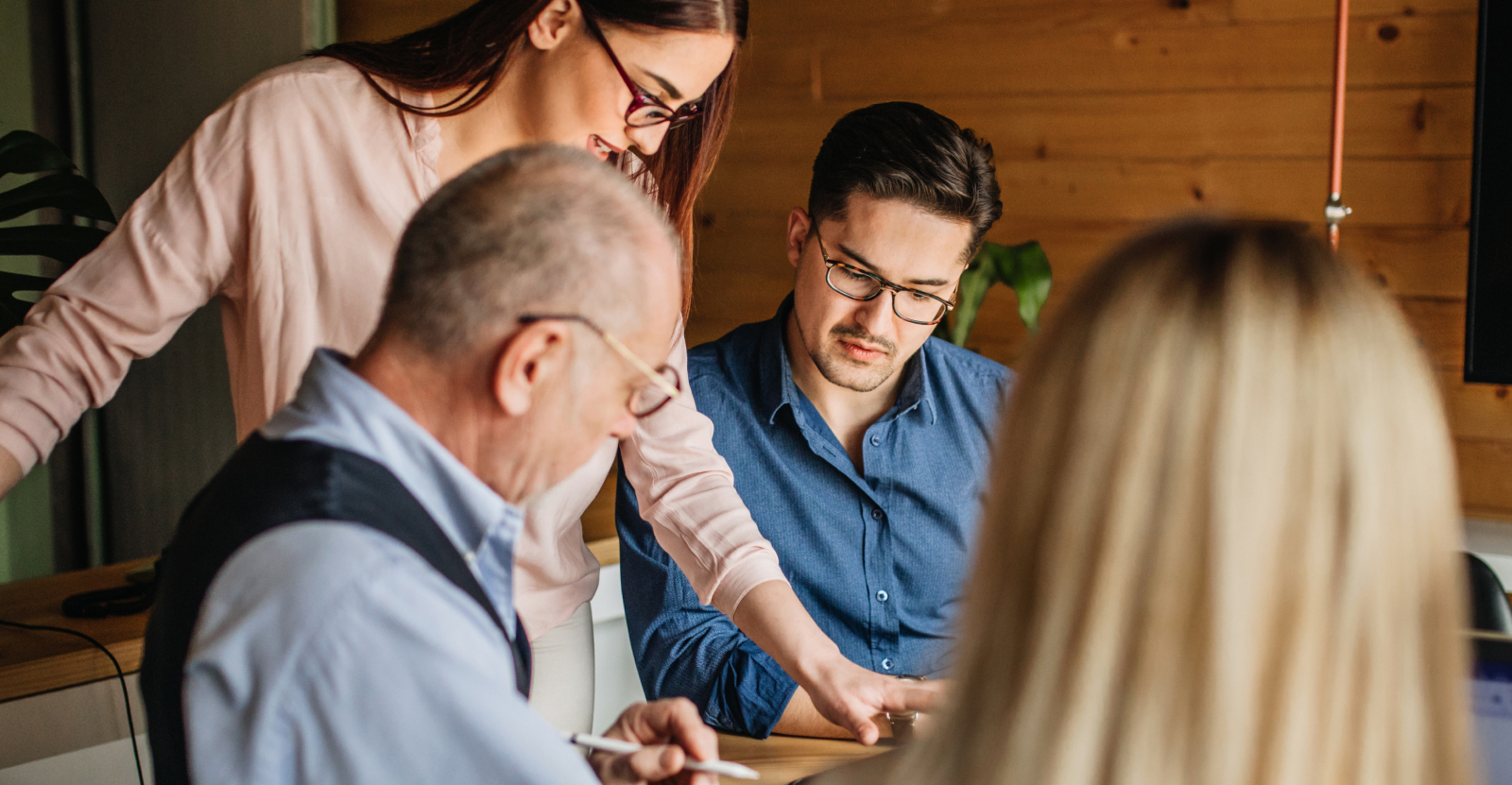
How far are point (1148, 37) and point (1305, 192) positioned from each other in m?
0.47

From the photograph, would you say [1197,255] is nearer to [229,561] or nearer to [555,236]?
[555,236]

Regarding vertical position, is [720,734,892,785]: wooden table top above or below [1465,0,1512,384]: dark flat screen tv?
below

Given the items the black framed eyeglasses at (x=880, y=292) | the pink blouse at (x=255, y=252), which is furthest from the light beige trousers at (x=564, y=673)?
the black framed eyeglasses at (x=880, y=292)

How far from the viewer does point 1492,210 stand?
1.92m

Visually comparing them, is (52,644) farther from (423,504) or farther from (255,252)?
(423,504)

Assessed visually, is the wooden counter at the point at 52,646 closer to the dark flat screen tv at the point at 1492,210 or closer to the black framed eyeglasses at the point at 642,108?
the black framed eyeglasses at the point at 642,108

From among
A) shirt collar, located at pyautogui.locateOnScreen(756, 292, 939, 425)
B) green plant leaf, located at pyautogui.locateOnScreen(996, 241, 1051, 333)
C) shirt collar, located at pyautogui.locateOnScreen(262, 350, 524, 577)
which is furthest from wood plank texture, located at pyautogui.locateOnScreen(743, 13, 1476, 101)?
shirt collar, located at pyautogui.locateOnScreen(262, 350, 524, 577)

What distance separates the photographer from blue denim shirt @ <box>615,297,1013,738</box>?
5.31ft

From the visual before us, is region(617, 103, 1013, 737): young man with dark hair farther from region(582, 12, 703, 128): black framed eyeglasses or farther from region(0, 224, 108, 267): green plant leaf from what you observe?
region(0, 224, 108, 267): green plant leaf

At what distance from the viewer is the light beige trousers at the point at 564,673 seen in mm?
1466

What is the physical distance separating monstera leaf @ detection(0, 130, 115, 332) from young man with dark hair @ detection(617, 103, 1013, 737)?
0.95m

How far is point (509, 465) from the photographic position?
0.81 meters

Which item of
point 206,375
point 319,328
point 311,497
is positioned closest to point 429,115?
point 319,328

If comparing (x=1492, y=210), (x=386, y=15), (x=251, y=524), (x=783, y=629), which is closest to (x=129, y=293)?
(x=251, y=524)
